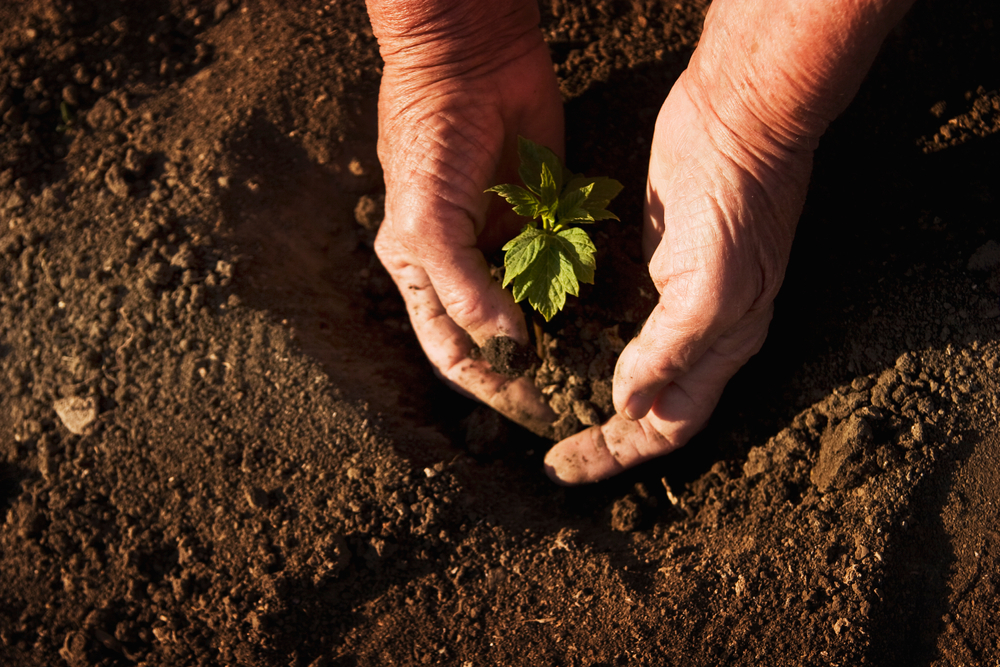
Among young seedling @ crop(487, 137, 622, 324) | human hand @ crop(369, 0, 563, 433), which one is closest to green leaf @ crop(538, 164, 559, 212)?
young seedling @ crop(487, 137, 622, 324)

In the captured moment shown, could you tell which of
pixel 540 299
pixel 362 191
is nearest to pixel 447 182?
pixel 540 299

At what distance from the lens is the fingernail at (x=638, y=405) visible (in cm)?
236

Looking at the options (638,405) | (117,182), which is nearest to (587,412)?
(638,405)

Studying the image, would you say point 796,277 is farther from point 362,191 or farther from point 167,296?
point 167,296

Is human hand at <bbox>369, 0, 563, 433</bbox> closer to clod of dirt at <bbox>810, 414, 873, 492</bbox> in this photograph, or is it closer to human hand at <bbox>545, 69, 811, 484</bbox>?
human hand at <bbox>545, 69, 811, 484</bbox>

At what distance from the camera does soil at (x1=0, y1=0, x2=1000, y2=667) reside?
2260 millimetres

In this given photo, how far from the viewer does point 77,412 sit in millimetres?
2719


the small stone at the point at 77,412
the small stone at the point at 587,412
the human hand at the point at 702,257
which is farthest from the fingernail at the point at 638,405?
the small stone at the point at 77,412

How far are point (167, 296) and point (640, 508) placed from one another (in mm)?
2128

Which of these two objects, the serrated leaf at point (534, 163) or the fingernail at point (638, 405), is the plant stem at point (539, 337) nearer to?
the fingernail at point (638, 405)

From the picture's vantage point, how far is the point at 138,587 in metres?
2.53

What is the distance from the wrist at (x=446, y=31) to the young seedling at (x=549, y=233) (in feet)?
A: 1.51

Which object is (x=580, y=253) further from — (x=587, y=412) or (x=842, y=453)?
(x=842, y=453)

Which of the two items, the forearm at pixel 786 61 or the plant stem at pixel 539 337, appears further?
the plant stem at pixel 539 337
